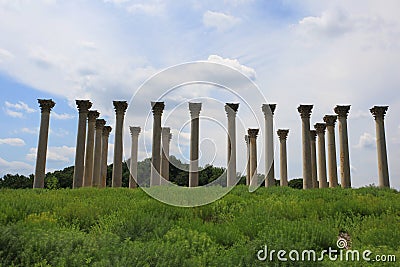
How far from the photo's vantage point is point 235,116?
99.1ft

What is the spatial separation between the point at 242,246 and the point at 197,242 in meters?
0.94

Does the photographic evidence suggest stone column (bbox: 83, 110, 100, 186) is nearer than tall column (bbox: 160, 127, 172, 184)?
Yes

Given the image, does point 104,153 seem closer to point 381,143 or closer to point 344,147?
point 344,147

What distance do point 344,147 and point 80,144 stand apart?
18279 millimetres

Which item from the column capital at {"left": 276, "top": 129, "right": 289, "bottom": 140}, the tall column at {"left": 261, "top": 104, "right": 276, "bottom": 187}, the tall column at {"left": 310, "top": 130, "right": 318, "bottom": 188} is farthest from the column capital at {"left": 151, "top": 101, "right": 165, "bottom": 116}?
the tall column at {"left": 310, "top": 130, "right": 318, "bottom": 188}

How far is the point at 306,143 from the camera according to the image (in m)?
29.1

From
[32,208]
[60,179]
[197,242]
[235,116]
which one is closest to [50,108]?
[235,116]

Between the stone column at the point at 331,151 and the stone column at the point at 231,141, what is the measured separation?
7.14 m

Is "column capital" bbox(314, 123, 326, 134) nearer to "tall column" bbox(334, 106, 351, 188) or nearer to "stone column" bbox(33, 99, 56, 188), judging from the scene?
"tall column" bbox(334, 106, 351, 188)

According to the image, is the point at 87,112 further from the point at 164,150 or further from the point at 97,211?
the point at 97,211

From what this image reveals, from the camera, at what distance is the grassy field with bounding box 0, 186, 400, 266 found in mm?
7258

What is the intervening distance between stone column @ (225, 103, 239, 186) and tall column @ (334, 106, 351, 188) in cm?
746

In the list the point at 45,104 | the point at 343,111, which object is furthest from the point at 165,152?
the point at 343,111

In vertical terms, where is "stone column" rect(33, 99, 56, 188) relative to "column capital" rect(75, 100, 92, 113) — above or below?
below
